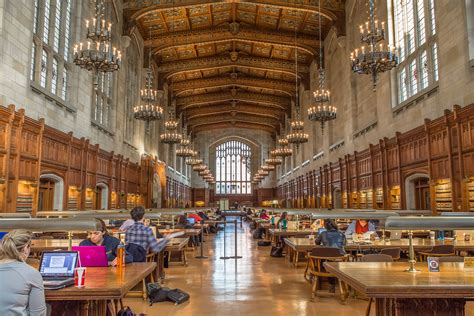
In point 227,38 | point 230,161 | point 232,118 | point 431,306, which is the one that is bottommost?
point 431,306

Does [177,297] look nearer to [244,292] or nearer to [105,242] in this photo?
[244,292]

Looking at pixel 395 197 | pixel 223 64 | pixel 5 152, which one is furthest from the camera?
pixel 223 64

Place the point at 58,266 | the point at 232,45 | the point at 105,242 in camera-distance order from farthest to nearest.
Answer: the point at 232,45
the point at 105,242
the point at 58,266

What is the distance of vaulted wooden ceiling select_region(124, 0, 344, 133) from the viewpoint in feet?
65.5

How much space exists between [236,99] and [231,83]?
3.42m

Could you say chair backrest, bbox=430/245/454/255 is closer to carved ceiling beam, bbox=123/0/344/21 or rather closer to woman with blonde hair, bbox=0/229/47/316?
woman with blonde hair, bbox=0/229/47/316

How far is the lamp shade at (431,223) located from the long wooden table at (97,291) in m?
2.17

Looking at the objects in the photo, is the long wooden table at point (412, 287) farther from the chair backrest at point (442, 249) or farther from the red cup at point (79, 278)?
the chair backrest at point (442, 249)

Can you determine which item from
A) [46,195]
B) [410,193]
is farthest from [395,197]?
[46,195]

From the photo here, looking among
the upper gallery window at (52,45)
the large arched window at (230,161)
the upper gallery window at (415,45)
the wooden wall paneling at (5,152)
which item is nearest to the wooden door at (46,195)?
the wooden wall paneling at (5,152)

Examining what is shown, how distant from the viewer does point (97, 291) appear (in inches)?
116

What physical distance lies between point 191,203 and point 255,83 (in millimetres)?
20973

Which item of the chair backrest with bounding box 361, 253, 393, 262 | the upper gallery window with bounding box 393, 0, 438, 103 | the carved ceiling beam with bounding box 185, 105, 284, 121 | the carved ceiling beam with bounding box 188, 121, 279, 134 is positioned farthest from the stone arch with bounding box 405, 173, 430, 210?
the carved ceiling beam with bounding box 188, 121, 279, 134

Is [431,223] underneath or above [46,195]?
underneath
